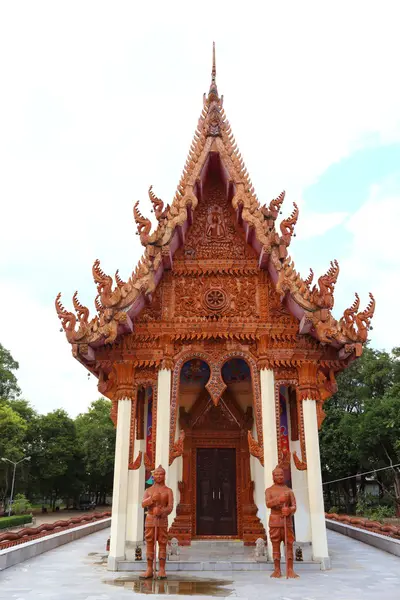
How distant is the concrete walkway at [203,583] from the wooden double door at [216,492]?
2.92 metres

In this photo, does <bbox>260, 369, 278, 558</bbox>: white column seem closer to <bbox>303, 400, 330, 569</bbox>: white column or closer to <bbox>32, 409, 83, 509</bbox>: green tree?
<bbox>303, 400, 330, 569</bbox>: white column

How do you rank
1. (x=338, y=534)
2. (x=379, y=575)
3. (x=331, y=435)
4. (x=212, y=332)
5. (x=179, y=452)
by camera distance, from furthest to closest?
1. (x=331, y=435)
2. (x=338, y=534)
3. (x=212, y=332)
4. (x=179, y=452)
5. (x=379, y=575)

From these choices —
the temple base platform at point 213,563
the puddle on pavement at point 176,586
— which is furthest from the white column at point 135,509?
the puddle on pavement at point 176,586

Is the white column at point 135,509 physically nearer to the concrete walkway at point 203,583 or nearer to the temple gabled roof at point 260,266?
the concrete walkway at point 203,583

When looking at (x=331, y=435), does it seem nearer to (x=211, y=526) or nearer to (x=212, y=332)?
(x=211, y=526)

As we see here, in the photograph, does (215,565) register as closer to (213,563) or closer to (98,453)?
(213,563)

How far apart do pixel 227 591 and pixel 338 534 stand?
397 inches

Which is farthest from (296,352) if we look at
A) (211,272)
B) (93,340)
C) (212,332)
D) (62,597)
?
(62,597)

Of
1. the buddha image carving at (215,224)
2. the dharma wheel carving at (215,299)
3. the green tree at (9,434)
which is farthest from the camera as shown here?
the green tree at (9,434)

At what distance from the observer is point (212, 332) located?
10.4 metres

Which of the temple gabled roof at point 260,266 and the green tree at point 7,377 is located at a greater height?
the green tree at point 7,377

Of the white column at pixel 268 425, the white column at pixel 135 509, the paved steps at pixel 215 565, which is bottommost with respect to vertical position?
the paved steps at pixel 215 565

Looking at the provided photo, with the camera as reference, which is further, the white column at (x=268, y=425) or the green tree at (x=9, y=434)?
the green tree at (x=9, y=434)

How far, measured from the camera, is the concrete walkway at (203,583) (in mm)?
6816
